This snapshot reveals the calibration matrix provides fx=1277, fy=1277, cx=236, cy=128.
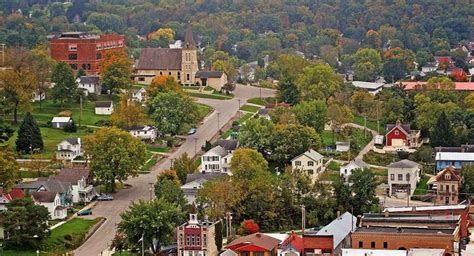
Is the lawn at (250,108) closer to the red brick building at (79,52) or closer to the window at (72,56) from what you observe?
the red brick building at (79,52)

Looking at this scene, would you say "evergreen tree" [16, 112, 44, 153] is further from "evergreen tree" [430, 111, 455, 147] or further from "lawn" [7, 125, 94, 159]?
"evergreen tree" [430, 111, 455, 147]

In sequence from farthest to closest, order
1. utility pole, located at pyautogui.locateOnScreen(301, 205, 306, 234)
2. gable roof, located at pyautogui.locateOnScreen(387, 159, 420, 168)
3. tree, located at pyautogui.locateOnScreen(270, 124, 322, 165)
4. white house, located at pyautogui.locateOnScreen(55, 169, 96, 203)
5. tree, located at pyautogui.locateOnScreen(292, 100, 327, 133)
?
tree, located at pyautogui.locateOnScreen(292, 100, 327, 133), tree, located at pyautogui.locateOnScreen(270, 124, 322, 165), gable roof, located at pyautogui.locateOnScreen(387, 159, 420, 168), white house, located at pyautogui.locateOnScreen(55, 169, 96, 203), utility pole, located at pyautogui.locateOnScreen(301, 205, 306, 234)

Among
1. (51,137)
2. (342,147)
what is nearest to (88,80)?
(51,137)

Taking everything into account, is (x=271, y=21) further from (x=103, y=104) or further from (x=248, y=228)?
(x=248, y=228)

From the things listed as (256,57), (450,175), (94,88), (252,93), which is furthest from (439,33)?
(450,175)

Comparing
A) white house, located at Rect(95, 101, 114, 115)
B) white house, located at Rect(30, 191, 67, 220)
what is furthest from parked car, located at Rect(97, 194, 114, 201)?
white house, located at Rect(95, 101, 114, 115)

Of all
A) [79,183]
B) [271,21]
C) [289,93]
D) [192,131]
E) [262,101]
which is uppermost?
[79,183]
